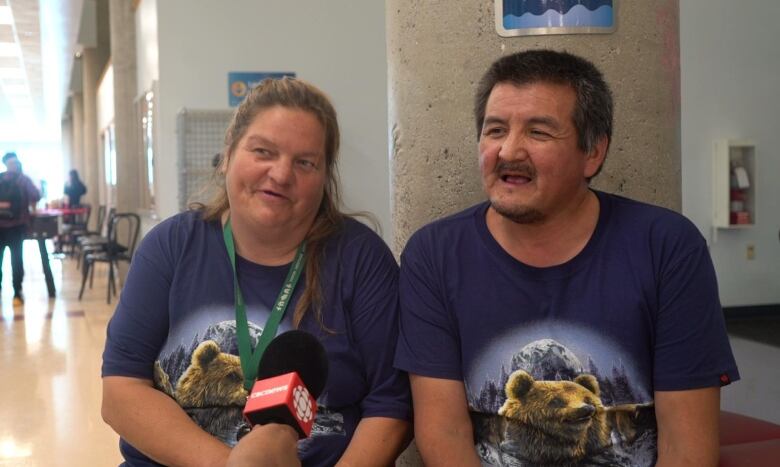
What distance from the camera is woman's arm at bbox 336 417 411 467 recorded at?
183 cm

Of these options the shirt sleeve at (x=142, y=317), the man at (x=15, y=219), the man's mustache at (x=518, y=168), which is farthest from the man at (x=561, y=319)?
the man at (x=15, y=219)

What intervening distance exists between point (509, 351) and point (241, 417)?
593 millimetres

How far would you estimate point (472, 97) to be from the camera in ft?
7.45

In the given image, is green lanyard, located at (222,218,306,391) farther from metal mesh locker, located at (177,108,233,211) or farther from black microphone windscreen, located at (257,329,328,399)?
metal mesh locker, located at (177,108,233,211)

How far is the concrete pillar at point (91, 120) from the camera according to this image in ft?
64.8

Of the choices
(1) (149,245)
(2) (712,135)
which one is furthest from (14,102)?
(1) (149,245)

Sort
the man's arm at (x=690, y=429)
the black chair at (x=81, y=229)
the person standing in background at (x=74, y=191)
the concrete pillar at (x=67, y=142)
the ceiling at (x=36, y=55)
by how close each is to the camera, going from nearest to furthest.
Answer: the man's arm at (x=690, y=429), the ceiling at (x=36, y=55), the black chair at (x=81, y=229), the person standing in background at (x=74, y=191), the concrete pillar at (x=67, y=142)

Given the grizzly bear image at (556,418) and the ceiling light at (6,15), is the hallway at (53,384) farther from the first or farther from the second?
the ceiling light at (6,15)

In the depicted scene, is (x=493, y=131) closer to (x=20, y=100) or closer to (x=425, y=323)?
(x=425, y=323)

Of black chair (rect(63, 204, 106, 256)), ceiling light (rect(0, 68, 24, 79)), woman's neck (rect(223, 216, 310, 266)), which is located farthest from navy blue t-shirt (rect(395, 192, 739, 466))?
ceiling light (rect(0, 68, 24, 79))

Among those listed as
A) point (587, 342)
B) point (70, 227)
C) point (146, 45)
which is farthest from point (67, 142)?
point (587, 342)

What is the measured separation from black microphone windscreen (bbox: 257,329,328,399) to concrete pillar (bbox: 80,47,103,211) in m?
19.6

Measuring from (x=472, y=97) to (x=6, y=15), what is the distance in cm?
1505

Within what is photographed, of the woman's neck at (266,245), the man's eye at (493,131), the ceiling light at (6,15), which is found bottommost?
the woman's neck at (266,245)
